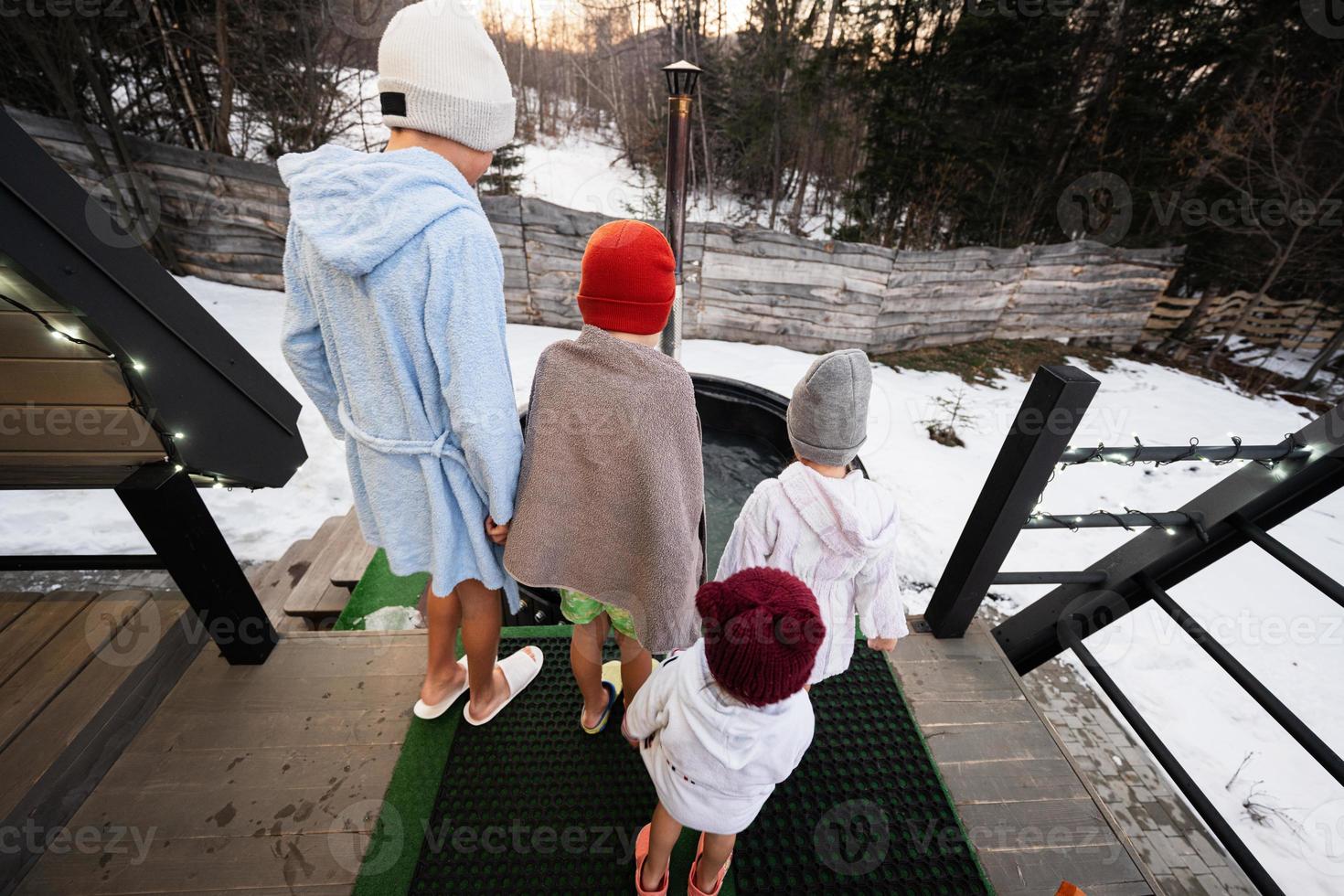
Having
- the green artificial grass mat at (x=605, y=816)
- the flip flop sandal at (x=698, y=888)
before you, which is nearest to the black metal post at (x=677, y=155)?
the green artificial grass mat at (x=605, y=816)

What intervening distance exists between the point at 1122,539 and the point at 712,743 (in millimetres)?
4963

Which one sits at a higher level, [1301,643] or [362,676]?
[362,676]

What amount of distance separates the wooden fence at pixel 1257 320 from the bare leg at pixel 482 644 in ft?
34.5

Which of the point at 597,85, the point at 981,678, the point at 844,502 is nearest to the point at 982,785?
the point at 981,678

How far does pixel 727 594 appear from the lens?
3.07 feet

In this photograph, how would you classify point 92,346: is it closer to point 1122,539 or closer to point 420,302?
point 420,302

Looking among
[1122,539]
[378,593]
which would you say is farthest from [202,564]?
[1122,539]

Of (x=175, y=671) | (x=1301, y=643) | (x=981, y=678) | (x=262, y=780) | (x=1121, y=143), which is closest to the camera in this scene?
(x=262, y=780)

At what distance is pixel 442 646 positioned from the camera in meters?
1.59

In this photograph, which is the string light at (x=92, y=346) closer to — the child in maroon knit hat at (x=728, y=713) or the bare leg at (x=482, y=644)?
the bare leg at (x=482, y=644)

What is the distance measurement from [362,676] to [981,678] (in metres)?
2.20

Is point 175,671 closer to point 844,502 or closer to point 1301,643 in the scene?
point 844,502

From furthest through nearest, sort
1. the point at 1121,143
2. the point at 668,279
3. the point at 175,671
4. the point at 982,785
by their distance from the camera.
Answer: the point at 1121,143 → the point at 175,671 → the point at 982,785 → the point at 668,279

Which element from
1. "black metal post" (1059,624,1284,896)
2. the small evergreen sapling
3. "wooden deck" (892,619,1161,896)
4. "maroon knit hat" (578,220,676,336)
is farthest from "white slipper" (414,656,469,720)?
the small evergreen sapling
